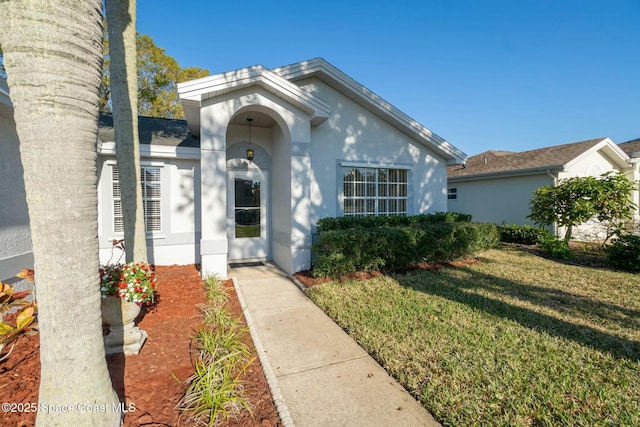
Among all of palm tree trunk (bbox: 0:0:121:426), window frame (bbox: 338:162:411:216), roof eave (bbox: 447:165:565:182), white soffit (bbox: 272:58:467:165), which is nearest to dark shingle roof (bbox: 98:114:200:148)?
white soffit (bbox: 272:58:467:165)

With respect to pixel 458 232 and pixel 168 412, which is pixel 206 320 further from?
pixel 458 232

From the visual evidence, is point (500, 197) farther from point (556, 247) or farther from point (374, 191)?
point (374, 191)

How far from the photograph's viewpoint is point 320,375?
325 cm

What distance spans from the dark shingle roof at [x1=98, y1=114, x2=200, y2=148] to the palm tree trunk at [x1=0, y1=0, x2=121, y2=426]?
631cm

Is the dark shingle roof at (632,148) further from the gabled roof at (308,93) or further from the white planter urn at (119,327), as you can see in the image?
the white planter urn at (119,327)

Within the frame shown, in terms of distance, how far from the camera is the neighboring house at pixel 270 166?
634 centimetres

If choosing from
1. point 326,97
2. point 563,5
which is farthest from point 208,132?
point 563,5

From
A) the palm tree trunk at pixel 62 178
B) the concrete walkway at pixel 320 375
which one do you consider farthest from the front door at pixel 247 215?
the palm tree trunk at pixel 62 178

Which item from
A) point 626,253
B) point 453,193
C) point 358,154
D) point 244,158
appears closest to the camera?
point 626,253

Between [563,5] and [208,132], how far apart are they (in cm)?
1104

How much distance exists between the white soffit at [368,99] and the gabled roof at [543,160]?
18.5 feet

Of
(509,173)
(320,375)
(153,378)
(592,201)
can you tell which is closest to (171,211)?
(153,378)

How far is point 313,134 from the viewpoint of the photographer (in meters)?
8.03

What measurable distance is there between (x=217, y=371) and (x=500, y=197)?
15680mm
